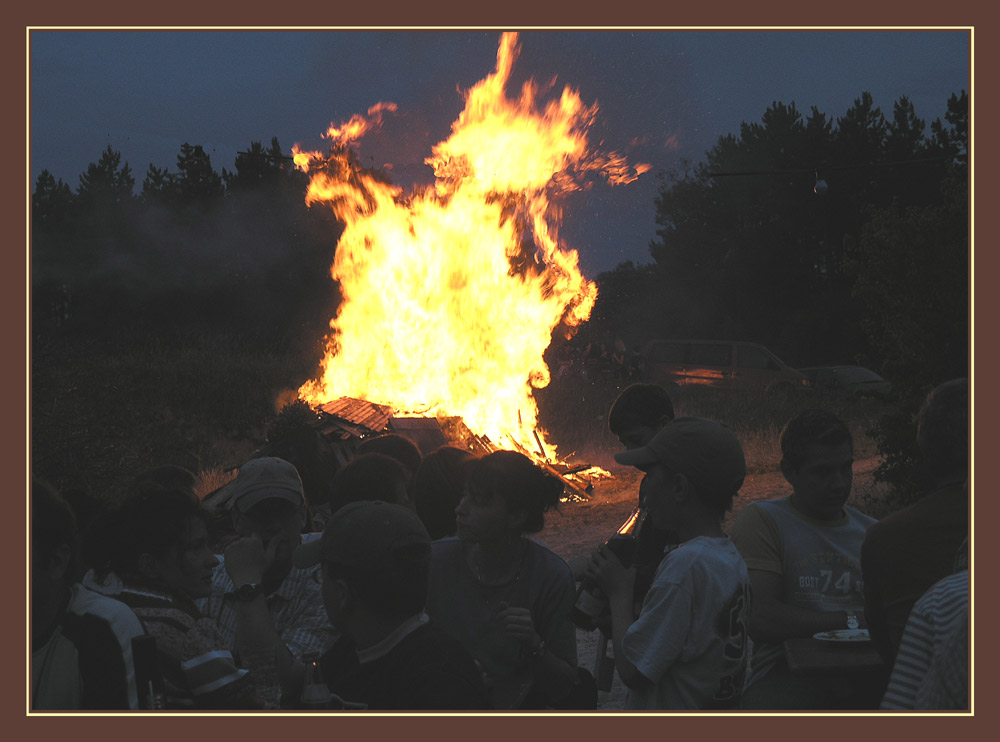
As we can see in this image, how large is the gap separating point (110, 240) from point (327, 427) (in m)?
21.1

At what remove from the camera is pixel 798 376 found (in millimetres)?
26375

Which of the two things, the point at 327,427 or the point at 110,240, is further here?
the point at 110,240

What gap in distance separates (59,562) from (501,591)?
1583 mm

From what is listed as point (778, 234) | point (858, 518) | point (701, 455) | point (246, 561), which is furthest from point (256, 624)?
point (778, 234)

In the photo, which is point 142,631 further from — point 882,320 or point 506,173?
point 506,173

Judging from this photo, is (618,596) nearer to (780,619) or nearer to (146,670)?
(780,619)

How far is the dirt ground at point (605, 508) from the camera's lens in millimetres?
12234

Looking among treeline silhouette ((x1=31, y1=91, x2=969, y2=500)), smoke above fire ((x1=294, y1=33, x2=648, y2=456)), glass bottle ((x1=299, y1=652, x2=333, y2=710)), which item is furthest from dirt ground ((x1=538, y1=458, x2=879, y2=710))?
treeline silhouette ((x1=31, y1=91, x2=969, y2=500))

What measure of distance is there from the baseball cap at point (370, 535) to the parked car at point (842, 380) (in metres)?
25.1

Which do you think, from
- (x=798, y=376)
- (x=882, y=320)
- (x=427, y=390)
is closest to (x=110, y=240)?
(x=427, y=390)

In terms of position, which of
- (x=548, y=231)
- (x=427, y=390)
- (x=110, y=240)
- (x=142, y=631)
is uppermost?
(x=110, y=240)

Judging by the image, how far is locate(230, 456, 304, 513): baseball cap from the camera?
3914 millimetres

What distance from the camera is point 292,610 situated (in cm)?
375

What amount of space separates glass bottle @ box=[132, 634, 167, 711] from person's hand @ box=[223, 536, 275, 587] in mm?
771
